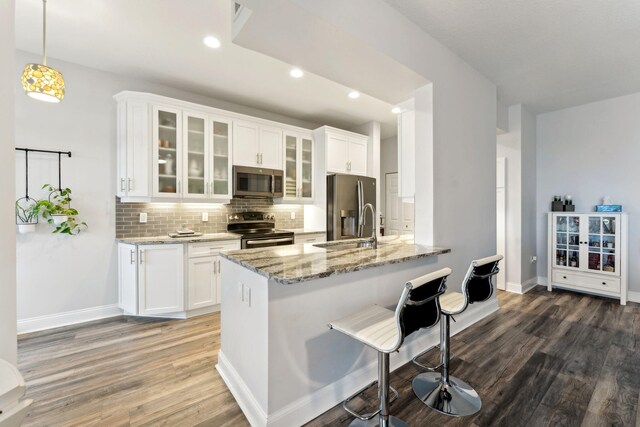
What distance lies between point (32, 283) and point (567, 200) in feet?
22.9

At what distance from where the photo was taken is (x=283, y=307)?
1.59 metres

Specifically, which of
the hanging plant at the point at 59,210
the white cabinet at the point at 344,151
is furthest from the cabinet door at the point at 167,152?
the white cabinet at the point at 344,151

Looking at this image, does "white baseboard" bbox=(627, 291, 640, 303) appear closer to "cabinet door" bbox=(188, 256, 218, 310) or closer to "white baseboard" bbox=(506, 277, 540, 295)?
"white baseboard" bbox=(506, 277, 540, 295)

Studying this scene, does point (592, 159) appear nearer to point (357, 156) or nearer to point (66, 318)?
point (357, 156)

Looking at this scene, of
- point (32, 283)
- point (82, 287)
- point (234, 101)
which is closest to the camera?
point (32, 283)

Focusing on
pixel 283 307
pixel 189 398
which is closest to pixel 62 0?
pixel 283 307

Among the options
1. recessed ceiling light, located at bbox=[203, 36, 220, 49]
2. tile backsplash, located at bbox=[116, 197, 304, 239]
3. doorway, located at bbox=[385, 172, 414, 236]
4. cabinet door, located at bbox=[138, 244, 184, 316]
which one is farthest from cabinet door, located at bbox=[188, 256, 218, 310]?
doorway, located at bbox=[385, 172, 414, 236]

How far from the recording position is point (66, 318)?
3.01 metres

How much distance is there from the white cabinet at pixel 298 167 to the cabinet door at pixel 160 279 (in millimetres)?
1820

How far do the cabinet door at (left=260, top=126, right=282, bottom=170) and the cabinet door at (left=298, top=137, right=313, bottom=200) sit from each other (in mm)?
434

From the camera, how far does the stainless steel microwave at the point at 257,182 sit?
150 inches

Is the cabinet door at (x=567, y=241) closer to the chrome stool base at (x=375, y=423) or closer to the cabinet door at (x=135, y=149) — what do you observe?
the chrome stool base at (x=375, y=423)

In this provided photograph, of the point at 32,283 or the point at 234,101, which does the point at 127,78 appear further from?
the point at 32,283

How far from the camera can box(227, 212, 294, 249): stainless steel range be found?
3.63 m
